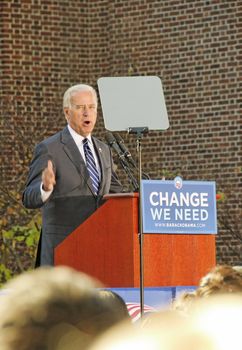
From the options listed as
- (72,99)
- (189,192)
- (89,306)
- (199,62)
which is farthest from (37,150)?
(199,62)

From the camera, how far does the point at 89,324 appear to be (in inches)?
61.2

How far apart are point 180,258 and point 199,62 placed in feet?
28.1

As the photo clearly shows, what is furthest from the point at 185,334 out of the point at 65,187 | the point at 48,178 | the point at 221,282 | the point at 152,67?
the point at 152,67

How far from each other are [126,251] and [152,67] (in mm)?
9316

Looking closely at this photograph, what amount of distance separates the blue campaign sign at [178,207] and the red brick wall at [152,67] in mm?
7766

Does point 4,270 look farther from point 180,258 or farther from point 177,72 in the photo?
point 180,258

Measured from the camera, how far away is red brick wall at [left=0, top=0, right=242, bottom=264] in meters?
16.4

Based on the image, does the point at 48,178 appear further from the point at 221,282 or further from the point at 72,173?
the point at 221,282

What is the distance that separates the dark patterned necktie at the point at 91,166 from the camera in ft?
27.3

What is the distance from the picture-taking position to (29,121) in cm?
1700

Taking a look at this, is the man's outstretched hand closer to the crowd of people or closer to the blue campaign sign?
the blue campaign sign

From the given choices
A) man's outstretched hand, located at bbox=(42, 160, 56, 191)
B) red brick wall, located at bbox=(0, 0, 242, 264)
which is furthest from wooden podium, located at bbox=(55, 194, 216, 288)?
red brick wall, located at bbox=(0, 0, 242, 264)

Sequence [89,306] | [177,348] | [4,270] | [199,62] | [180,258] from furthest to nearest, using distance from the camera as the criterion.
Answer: [199,62]
[4,270]
[180,258]
[89,306]
[177,348]

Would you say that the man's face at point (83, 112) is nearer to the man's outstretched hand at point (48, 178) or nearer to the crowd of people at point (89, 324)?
the man's outstretched hand at point (48, 178)
